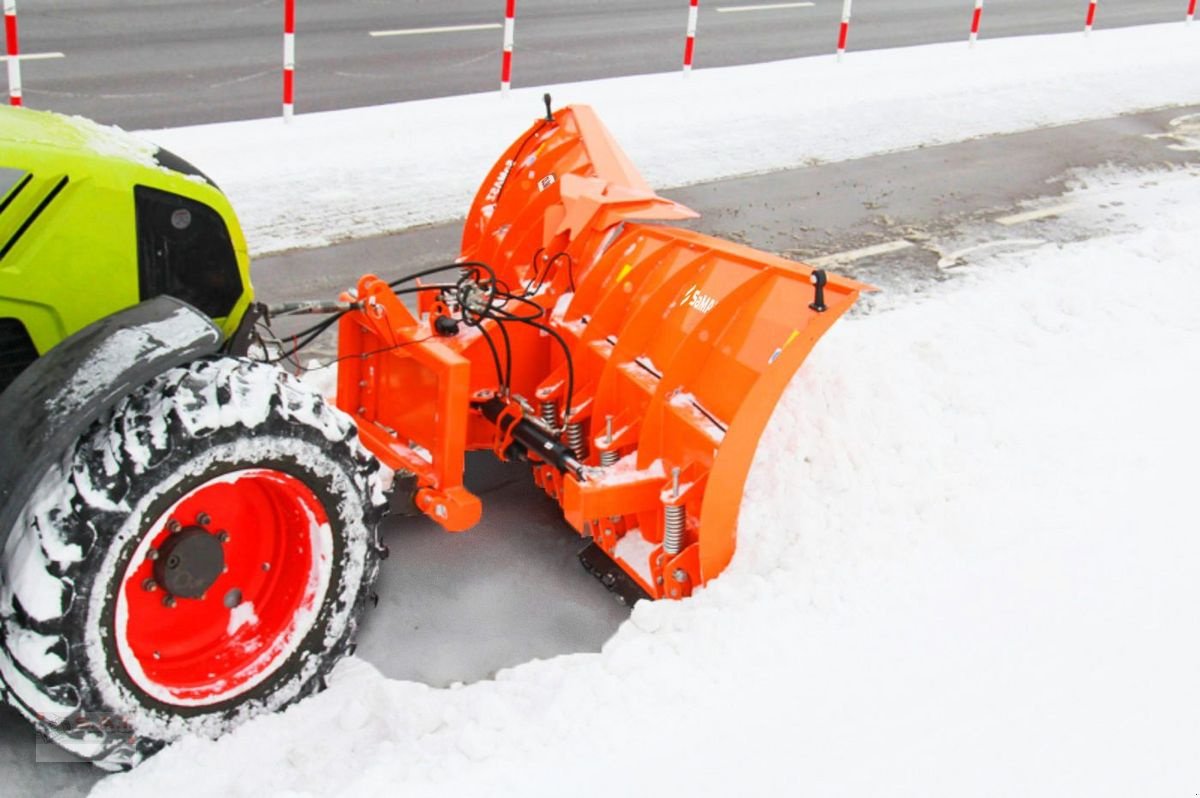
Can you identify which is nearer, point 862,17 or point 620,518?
point 620,518

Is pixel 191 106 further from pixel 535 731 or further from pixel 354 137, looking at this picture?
pixel 535 731

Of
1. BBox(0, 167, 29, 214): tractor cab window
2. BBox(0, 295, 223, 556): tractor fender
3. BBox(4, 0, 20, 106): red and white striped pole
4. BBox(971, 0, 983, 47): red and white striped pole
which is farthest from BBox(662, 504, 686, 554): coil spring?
BBox(971, 0, 983, 47): red and white striped pole

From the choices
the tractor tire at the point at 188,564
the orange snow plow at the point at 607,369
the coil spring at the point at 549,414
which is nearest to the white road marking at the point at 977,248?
the orange snow plow at the point at 607,369

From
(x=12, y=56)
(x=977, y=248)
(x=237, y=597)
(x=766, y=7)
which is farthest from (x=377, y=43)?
(x=237, y=597)

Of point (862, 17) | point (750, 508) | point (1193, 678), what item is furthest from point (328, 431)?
point (862, 17)

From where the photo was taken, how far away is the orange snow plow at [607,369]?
4.38 m

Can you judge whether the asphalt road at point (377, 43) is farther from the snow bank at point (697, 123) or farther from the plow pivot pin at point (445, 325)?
the plow pivot pin at point (445, 325)

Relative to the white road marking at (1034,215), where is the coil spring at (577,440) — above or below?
below

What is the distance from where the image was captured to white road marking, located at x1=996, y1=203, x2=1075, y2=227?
9.03 meters

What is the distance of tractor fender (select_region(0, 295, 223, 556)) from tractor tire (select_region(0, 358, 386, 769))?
121 mm

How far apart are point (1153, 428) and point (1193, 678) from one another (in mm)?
1596

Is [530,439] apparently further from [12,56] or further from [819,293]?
[12,56]

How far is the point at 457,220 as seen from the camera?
28.3 feet

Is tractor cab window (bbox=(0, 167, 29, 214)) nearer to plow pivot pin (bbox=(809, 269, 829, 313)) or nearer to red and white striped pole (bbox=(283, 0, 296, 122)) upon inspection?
plow pivot pin (bbox=(809, 269, 829, 313))
